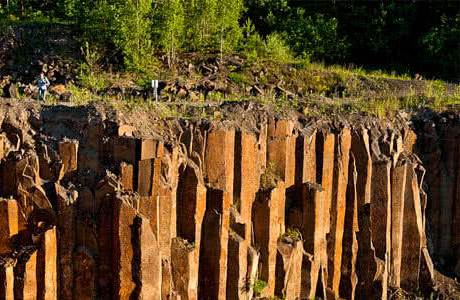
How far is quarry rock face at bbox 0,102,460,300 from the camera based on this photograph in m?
14.8

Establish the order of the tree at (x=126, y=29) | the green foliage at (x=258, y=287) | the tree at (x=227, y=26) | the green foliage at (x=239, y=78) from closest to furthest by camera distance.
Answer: the green foliage at (x=258, y=287) → the green foliage at (x=239, y=78) → the tree at (x=126, y=29) → the tree at (x=227, y=26)

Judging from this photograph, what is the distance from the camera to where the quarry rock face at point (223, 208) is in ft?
48.6

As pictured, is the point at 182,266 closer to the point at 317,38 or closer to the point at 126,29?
the point at 126,29

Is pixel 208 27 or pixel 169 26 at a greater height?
pixel 208 27

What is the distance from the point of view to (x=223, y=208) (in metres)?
16.1

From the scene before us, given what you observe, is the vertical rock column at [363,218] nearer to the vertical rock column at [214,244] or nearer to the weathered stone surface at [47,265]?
the vertical rock column at [214,244]

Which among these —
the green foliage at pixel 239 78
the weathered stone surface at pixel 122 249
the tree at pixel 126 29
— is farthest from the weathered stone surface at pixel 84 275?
the tree at pixel 126 29

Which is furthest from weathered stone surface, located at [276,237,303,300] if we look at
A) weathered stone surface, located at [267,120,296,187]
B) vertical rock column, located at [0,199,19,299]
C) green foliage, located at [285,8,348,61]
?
green foliage, located at [285,8,348,61]

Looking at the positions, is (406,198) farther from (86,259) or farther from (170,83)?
(86,259)

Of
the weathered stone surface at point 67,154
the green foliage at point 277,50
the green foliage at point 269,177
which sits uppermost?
the green foliage at point 277,50

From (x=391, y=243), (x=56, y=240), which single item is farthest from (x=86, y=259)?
(x=391, y=243)

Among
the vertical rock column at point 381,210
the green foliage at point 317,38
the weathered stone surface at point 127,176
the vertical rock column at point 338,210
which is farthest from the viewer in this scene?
the green foliage at point 317,38

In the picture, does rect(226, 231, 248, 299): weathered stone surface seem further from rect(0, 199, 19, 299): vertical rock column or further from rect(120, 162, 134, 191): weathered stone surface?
rect(0, 199, 19, 299): vertical rock column

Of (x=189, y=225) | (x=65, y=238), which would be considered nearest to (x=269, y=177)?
(x=189, y=225)
